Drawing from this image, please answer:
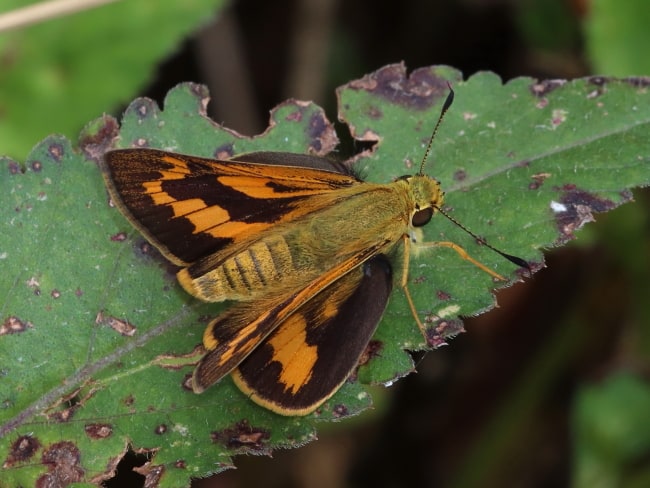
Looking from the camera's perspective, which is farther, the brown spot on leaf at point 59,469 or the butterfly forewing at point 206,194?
the butterfly forewing at point 206,194

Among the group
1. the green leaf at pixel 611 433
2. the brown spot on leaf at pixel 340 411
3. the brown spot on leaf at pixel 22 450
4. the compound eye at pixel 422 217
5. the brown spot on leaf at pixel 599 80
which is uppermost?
the brown spot on leaf at pixel 599 80

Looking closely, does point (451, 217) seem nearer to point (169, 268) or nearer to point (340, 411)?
point (340, 411)

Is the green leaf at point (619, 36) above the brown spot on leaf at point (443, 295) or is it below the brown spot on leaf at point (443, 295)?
below

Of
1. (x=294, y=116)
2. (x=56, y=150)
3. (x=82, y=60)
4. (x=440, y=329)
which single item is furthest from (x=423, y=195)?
(x=82, y=60)

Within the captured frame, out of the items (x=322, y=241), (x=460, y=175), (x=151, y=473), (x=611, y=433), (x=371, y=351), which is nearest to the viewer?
(x=151, y=473)

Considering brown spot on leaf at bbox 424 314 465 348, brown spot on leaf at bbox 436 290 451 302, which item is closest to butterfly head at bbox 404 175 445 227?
brown spot on leaf at bbox 436 290 451 302

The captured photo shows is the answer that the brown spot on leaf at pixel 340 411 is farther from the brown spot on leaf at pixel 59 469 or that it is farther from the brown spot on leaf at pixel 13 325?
the brown spot on leaf at pixel 13 325

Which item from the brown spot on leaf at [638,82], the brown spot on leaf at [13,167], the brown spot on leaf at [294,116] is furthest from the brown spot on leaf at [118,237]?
the brown spot on leaf at [638,82]

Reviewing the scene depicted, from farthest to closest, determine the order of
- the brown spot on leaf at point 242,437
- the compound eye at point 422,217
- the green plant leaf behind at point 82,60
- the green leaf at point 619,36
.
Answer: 1. the green plant leaf behind at point 82,60
2. the green leaf at point 619,36
3. the compound eye at point 422,217
4. the brown spot on leaf at point 242,437
